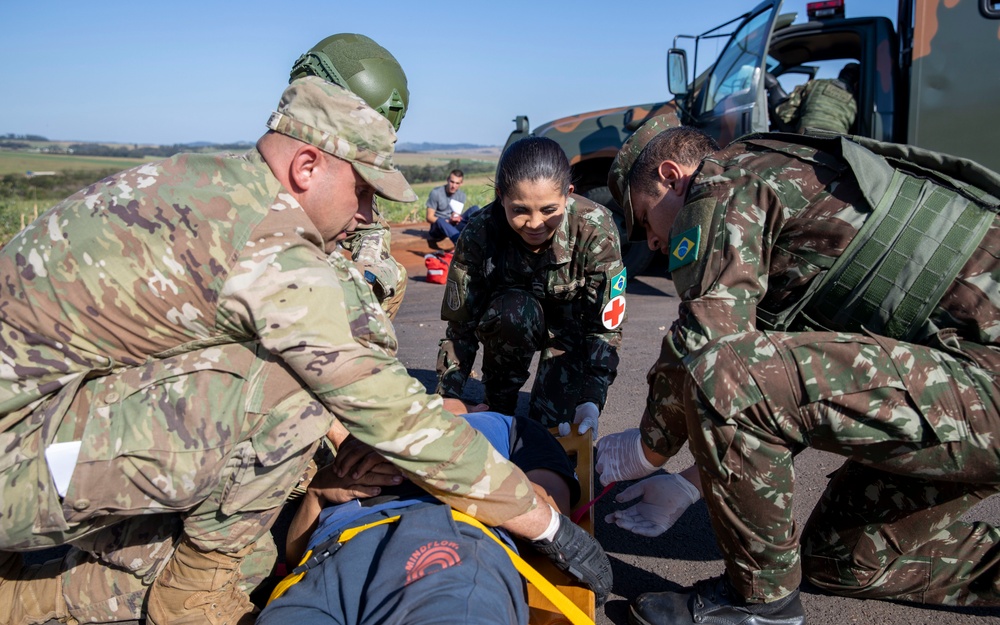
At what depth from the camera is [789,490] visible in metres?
1.96

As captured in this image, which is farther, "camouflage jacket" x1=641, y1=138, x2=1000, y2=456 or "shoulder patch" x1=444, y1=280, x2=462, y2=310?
"shoulder patch" x1=444, y1=280, x2=462, y2=310

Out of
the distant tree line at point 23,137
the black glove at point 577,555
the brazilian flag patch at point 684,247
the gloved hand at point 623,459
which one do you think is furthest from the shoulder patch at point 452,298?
the distant tree line at point 23,137

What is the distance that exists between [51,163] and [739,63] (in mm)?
49255

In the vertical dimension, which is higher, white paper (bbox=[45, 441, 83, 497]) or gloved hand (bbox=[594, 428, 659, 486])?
white paper (bbox=[45, 441, 83, 497])

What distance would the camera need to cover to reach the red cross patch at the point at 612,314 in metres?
3.40

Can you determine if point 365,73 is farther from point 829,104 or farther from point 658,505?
point 829,104

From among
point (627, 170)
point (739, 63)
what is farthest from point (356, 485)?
point (739, 63)

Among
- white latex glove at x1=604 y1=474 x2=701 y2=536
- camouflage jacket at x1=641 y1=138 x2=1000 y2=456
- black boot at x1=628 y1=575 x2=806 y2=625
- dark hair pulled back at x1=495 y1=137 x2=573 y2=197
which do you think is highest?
dark hair pulled back at x1=495 y1=137 x2=573 y2=197

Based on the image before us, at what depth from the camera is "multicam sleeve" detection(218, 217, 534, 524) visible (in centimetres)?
178

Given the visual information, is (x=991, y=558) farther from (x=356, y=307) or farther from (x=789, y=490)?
(x=356, y=307)

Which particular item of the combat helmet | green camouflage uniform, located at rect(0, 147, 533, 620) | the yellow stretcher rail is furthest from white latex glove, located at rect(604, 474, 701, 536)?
the combat helmet

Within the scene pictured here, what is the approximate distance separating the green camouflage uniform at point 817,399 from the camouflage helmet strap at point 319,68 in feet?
6.46

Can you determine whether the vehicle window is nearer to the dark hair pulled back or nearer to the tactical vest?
the dark hair pulled back

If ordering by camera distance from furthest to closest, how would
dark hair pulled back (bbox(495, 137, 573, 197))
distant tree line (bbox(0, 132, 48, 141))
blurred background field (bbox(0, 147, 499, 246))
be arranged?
distant tree line (bbox(0, 132, 48, 141)) < blurred background field (bbox(0, 147, 499, 246)) < dark hair pulled back (bbox(495, 137, 573, 197))
